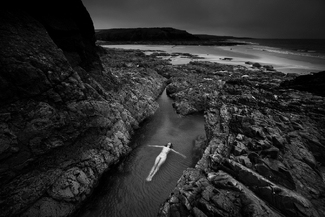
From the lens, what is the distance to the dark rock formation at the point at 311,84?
17470mm

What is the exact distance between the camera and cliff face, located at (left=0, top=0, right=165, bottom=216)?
25.7 feet

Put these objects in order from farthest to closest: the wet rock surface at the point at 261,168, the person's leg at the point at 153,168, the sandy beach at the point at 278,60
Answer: the sandy beach at the point at 278,60 < the person's leg at the point at 153,168 < the wet rock surface at the point at 261,168

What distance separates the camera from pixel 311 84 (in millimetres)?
18562

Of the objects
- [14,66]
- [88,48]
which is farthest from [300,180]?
[88,48]

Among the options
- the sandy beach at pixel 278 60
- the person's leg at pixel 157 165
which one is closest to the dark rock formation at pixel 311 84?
the person's leg at pixel 157 165

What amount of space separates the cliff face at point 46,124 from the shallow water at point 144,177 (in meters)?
1.20

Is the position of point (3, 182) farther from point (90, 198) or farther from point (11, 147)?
point (90, 198)

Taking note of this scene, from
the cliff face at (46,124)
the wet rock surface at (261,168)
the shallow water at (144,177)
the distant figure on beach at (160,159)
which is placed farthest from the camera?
the distant figure on beach at (160,159)

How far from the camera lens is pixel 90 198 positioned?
9.84 meters

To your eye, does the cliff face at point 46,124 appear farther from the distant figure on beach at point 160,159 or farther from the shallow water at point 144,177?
the distant figure on beach at point 160,159

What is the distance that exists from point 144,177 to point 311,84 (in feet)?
76.3

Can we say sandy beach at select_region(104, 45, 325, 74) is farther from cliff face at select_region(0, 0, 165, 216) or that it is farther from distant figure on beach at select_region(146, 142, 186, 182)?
cliff face at select_region(0, 0, 165, 216)

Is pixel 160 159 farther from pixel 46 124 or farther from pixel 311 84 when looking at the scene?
pixel 311 84

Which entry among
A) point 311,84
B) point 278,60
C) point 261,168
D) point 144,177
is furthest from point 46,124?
point 278,60
